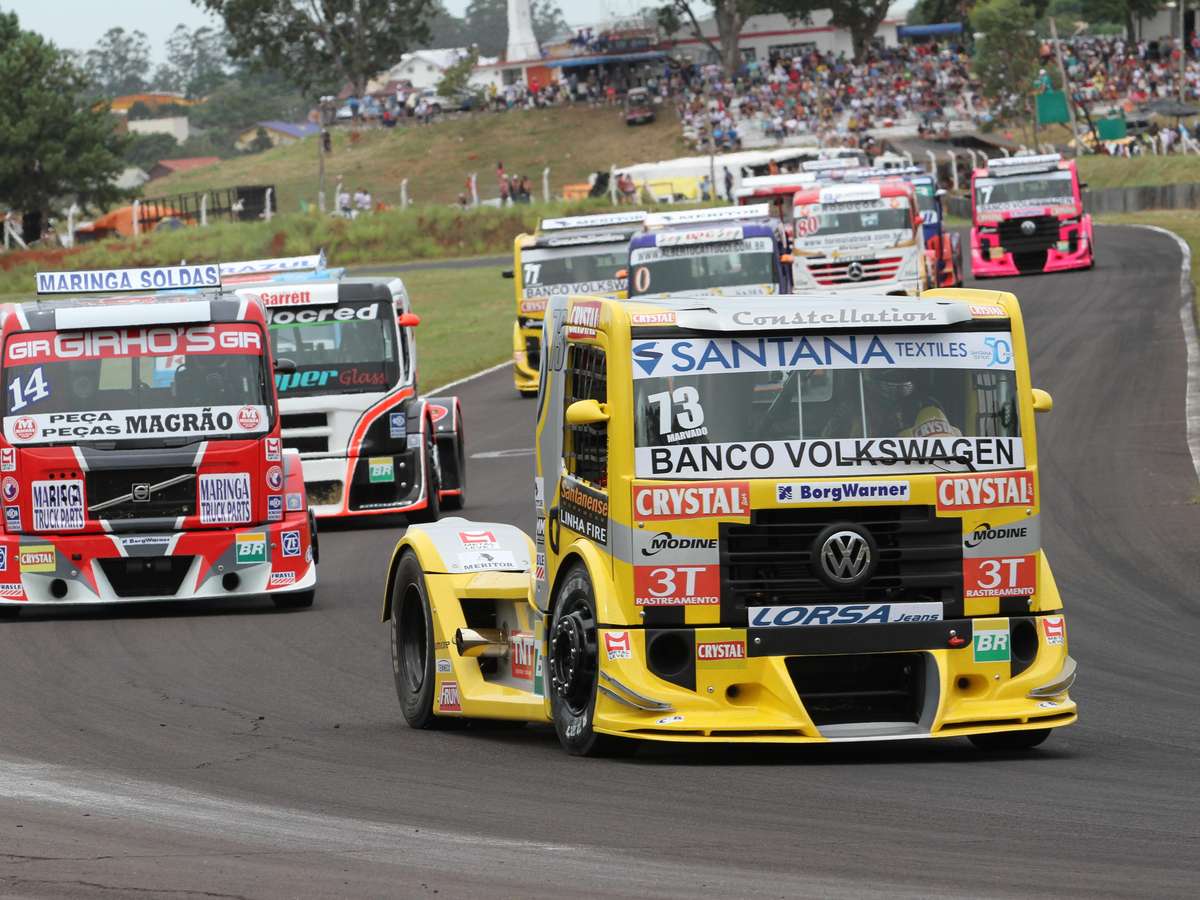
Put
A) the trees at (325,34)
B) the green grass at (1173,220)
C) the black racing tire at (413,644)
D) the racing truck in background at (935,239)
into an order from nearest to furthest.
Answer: the black racing tire at (413,644)
the racing truck in background at (935,239)
the green grass at (1173,220)
the trees at (325,34)

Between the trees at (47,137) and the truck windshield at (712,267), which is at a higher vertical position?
the trees at (47,137)

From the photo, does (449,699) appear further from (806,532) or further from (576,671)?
(806,532)

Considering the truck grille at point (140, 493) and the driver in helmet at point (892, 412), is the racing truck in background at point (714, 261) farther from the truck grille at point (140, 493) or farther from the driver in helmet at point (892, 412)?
the driver in helmet at point (892, 412)

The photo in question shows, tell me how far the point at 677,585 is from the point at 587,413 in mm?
801

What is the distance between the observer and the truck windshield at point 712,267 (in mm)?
28016

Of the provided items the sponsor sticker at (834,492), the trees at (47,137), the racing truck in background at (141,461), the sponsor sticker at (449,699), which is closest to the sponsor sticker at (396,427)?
the racing truck in background at (141,461)

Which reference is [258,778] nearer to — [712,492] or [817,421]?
[712,492]

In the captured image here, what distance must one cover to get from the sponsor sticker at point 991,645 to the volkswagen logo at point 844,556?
59 centimetres

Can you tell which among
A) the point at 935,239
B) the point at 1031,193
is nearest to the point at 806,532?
the point at 935,239

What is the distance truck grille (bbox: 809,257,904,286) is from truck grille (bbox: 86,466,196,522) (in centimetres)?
2212

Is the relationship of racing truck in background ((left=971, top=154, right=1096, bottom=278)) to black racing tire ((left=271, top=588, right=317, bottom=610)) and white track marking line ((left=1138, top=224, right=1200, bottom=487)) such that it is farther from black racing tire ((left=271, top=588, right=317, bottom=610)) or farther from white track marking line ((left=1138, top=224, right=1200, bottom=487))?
black racing tire ((left=271, top=588, right=317, bottom=610))

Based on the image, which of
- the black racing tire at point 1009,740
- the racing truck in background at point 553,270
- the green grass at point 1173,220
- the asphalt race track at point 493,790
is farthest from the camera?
the green grass at point 1173,220

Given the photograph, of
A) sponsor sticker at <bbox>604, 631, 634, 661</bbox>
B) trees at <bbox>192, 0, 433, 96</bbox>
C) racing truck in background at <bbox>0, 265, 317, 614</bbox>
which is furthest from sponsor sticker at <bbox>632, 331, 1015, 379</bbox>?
trees at <bbox>192, 0, 433, 96</bbox>

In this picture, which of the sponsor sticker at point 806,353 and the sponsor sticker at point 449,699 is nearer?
the sponsor sticker at point 806,353
